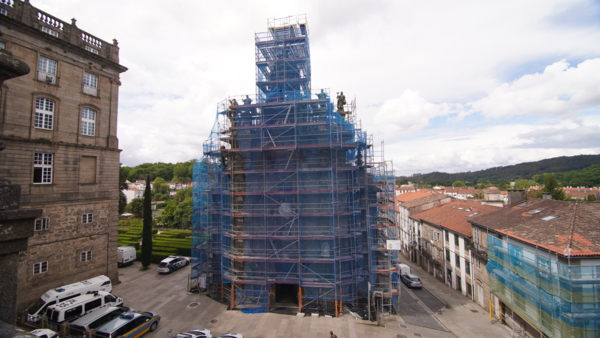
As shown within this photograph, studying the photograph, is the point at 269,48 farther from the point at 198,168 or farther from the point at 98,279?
the point at 98,279

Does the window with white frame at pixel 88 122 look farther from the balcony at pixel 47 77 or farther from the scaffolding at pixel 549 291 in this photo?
the scaffolding at pixel 549 291

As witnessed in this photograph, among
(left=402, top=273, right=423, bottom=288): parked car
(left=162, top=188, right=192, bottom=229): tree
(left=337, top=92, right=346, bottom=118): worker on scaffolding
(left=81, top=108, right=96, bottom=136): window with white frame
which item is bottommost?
(left=402, top=273, right=423, bottom=288): parked car

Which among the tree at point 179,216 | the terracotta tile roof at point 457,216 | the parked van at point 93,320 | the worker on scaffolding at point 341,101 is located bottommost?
the parked van at point 93,320

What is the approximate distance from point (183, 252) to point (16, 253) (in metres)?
32.0

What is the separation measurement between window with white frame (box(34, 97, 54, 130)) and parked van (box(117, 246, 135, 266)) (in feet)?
48.3

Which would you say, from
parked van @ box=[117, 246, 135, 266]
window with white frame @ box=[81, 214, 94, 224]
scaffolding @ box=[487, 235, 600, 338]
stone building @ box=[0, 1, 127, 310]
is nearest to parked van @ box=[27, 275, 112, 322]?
stone building @ box=[0, 1, 127, 310]

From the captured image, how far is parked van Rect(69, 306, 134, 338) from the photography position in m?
15.6

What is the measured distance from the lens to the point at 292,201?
20.8m

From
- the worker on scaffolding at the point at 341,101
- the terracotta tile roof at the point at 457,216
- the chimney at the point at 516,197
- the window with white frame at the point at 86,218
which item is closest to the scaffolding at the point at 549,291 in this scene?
the terracotta tile roof at the point at 457,216

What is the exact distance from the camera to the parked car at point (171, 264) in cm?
2730

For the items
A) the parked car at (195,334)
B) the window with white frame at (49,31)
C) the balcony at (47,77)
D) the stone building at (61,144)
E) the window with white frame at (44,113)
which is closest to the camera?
the parked car at (195,334)

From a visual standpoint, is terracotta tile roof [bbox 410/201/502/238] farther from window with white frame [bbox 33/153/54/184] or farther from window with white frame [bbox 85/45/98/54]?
window with white frame [bbox 85/45/98/54]

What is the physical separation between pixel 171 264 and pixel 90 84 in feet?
57.8

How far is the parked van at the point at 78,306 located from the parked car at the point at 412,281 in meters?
23.5
